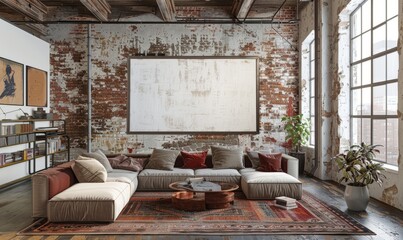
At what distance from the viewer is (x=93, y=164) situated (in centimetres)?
566

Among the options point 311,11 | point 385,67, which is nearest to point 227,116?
point 311,11

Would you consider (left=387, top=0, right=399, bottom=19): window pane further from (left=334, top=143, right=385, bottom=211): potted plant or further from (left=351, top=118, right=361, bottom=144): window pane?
(left=334, top=143, right=385, bottom=211): potted plant

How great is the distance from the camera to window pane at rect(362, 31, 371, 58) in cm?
671

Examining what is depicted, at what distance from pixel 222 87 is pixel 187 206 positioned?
501 cm

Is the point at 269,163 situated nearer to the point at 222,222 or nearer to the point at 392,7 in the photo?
the point at 222,222

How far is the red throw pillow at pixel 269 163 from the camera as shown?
6.84m

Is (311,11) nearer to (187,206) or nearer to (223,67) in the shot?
(223,67)

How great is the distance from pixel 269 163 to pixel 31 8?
666 centimetres

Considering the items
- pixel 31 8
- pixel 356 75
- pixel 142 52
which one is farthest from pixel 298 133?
pixel 31 8

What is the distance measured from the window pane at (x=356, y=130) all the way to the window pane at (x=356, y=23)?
67.6 inches

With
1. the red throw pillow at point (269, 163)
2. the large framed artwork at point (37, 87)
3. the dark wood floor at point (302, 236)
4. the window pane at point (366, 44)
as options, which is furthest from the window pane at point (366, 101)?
the large framed artwork at point (37, 87)

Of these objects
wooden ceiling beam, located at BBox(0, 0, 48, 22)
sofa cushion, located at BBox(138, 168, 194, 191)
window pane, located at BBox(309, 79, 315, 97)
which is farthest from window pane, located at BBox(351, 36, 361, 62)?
wooden ceiling beam, located at BBox(0, 0, 48, 22)

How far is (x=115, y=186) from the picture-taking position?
5.23 m

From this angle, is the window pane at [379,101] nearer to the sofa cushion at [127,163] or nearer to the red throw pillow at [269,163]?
the red throw pillow at [269,163]
